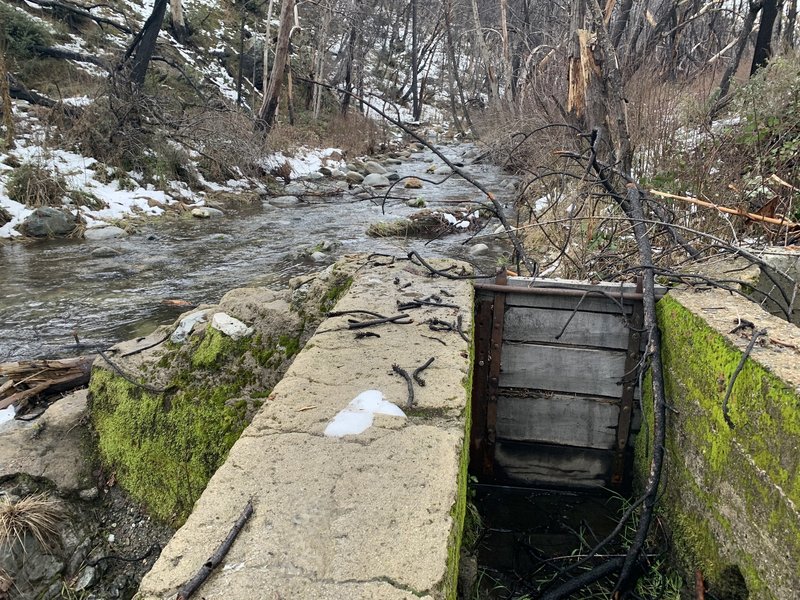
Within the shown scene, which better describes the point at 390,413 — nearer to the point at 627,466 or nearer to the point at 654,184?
the point at 627,466

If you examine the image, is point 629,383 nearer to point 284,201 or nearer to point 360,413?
point 360,413

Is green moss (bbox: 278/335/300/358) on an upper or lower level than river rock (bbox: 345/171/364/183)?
lower

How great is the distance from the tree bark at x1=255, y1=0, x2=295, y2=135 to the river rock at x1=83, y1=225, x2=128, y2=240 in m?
5.90

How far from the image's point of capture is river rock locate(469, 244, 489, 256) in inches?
340

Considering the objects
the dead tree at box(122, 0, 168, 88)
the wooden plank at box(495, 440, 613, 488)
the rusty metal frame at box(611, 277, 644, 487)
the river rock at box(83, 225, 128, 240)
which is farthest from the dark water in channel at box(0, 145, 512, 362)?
the dead tree at box(122, 0, 168, 88)

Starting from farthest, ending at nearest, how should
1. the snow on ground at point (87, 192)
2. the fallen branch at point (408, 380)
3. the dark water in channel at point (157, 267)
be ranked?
the snow on ground at point (87, 192) → the dark water in channel at point (157, 267) → the fallen branch at point (408, 380)

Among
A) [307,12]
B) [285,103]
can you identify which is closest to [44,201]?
[285,103]

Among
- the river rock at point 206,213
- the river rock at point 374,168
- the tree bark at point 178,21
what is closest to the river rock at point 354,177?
the river rock at point 374,168

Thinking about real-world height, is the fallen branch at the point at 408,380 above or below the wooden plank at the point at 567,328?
above

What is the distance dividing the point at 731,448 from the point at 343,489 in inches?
71.2

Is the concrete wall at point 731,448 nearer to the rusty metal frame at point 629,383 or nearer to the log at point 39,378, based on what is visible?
the rusty metal frame at point 629,383

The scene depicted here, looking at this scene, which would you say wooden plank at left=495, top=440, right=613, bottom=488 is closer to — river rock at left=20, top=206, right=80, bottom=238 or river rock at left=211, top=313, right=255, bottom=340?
river rock at left=211, top=313, right=255, bottom=340

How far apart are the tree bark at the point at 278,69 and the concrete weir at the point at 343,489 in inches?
522

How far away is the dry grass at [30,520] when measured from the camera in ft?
9.62
